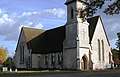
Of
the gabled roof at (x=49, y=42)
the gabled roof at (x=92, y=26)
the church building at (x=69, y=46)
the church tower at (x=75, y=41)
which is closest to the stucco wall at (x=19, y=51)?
the church building at (x=69, y=46)

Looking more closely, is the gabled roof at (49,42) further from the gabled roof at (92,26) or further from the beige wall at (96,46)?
the beige wall at (96,46)

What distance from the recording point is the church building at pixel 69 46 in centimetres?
5503

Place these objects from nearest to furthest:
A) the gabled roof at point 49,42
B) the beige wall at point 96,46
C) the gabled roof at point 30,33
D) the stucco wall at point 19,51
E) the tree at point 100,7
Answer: the tree at point 100,7 < the beige wall at point 96,46 < the gabled roof at point 49,42 < the stucco wall at point 19,51 < the gabled roof at point 30,33

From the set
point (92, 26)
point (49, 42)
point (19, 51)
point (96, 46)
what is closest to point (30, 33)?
point (19, 51)

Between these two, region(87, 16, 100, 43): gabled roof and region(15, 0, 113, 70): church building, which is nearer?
region(15, 0, 113, 70): church building

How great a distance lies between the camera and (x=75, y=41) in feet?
180

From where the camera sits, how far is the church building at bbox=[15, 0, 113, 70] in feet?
181

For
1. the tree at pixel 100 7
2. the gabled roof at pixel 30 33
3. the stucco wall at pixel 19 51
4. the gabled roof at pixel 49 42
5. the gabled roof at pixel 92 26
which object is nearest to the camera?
the tree at pixel 100 7

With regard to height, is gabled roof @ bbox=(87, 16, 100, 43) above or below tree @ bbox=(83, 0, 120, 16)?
above

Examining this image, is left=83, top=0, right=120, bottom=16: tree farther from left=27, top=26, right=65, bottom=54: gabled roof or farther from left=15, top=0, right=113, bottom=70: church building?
left=27, top=26, right=65, bottom=54: gabled roof

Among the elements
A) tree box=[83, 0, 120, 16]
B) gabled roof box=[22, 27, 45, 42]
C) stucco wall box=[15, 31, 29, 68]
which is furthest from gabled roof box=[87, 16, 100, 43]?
tree box=[83, 0, 120, 16]

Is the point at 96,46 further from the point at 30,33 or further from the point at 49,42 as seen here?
the point at 30,33

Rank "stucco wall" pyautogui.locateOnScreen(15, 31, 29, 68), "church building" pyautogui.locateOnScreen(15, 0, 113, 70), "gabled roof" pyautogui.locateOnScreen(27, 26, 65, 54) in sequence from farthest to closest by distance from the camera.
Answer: "stucco wall" pyautogui.locateOnScreen(15, 31, 29, 68), "gabled roof" pyautogui.locateOnScreen(27, 26, 65, 54), "church building" pyautogui.locateOnScreen(15, 0, 113, 70)

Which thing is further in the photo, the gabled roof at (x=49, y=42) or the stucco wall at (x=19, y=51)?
the stucco wall at (x=19, y=51)
